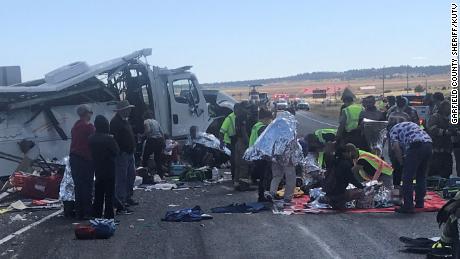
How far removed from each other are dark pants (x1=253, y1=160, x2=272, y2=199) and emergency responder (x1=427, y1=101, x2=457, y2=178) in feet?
11.3

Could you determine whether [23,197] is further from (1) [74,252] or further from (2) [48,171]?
(1) [74,252]

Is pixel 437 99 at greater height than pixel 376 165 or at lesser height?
greater

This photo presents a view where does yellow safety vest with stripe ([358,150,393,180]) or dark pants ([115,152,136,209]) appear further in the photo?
yellow safety vest with stripe ([358,150,393,180])

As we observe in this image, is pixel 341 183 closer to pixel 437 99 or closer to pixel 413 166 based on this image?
pixel 413 166

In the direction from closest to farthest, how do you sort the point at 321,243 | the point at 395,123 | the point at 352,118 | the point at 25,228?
the point at 321,243, the point at 25,228, the point at 395,123, the point at 352,118

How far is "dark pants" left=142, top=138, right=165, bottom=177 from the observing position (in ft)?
55.9

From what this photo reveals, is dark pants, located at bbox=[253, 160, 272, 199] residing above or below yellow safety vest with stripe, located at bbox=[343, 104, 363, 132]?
below

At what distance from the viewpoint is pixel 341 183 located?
1145 cm

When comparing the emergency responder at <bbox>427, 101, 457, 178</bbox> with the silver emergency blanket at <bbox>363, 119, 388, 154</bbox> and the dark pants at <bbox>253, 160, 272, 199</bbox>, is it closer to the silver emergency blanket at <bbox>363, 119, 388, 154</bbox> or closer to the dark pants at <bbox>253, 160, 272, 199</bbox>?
the silver emergency blanket at <bbox>363, 119, 388, 154</bbox>

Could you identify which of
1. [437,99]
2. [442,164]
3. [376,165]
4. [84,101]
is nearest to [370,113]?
[376,165]

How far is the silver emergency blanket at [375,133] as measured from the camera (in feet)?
44.2

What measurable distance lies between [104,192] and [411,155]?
4.90 meters

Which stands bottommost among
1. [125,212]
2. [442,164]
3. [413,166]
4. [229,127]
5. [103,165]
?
[125,212]

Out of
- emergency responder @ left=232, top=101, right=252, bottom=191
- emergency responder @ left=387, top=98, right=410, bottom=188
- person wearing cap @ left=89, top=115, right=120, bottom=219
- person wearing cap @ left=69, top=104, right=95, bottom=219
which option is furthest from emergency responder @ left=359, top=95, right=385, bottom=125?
person wearing cap @ left=69, top=104, right=95, bottom=219
